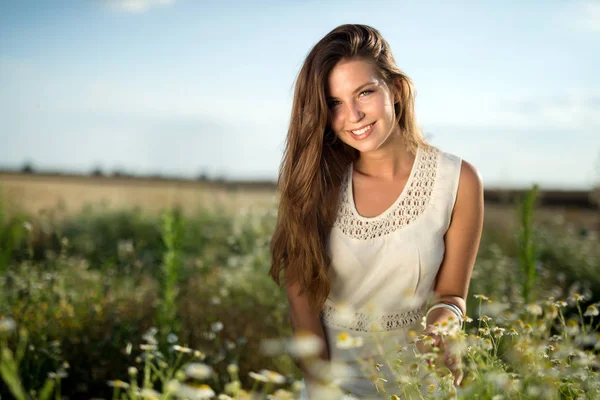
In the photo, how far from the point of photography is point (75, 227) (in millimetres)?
7250

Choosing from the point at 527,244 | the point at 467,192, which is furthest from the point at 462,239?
A: the point at 527,244

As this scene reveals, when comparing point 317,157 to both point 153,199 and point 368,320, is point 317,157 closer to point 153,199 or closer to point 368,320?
point 368,320

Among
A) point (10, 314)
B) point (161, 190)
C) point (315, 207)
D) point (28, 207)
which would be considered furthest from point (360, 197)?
point (161, 190)

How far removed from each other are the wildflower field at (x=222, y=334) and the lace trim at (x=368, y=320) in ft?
0.35

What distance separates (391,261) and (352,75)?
2.64 feet

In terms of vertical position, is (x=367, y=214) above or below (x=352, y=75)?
below

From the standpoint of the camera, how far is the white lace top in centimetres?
249

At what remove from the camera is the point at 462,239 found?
2518 millimetres

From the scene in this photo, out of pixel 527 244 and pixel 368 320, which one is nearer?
pixel 368 320

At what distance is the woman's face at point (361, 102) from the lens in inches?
95.9

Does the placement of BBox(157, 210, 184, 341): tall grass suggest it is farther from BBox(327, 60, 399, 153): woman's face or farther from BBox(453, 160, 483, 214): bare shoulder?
BBox(453, 160, 483, 214): bare shoulder

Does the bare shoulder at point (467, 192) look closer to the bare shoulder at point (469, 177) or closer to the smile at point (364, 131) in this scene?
the bare shoulder at point (469, 177)

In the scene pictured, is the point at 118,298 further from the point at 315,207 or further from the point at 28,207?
the point at 28,207

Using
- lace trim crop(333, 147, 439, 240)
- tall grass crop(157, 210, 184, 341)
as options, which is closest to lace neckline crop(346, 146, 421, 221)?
lace trim crop(333, 147, 439, 240)
